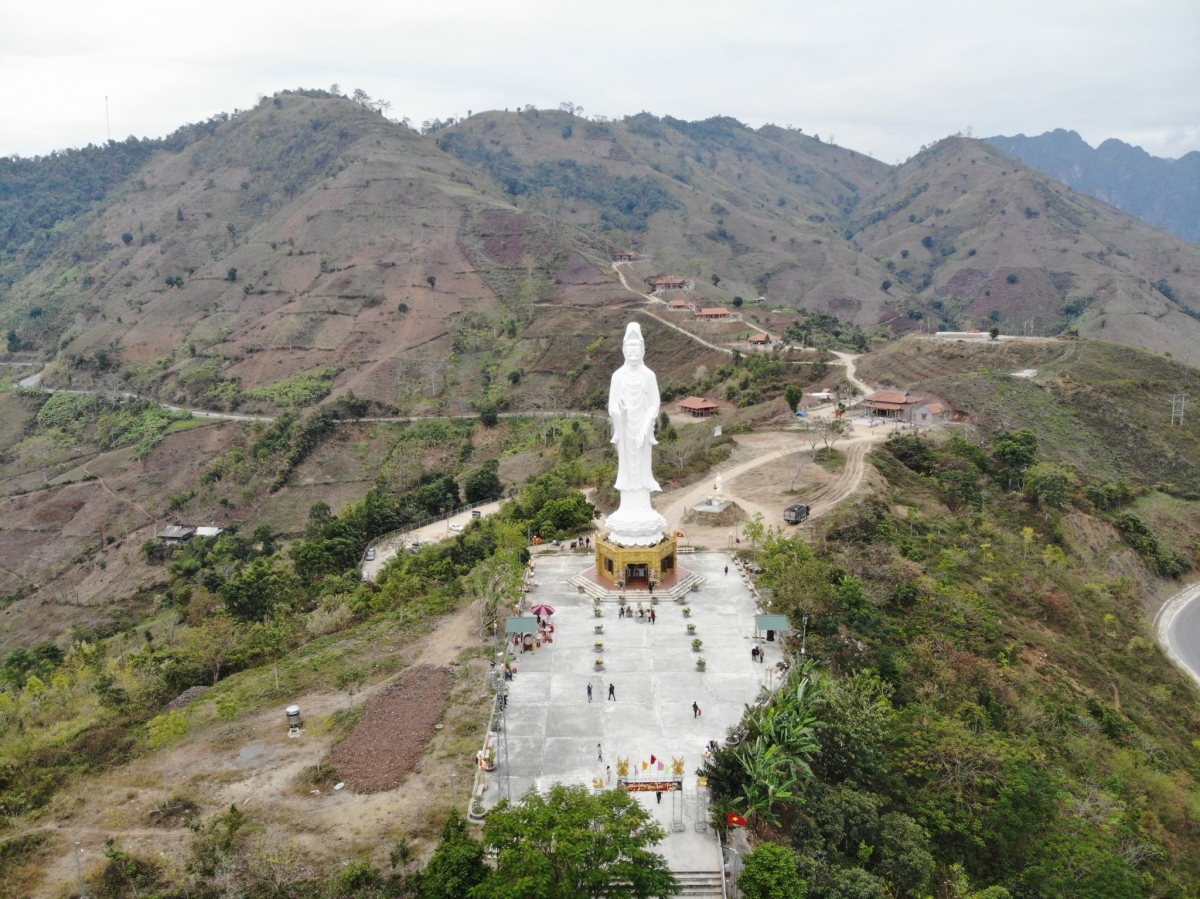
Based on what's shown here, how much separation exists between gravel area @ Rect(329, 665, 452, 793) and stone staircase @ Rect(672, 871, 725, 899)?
6.65 meters

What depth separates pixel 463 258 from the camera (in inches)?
4045

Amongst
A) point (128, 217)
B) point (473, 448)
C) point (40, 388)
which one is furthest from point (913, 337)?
point (128, 217)

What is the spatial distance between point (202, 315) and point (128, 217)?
158 feet

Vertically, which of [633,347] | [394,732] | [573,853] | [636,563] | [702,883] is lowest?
[702,883]

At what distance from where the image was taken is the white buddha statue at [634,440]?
28750mm

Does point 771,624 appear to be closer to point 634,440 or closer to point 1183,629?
point 634,440

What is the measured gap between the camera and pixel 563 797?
1465cm

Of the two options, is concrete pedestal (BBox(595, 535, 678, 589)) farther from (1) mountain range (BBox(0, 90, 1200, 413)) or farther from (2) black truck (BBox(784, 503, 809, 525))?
(1) mountain range (BBox(0, 90, 1200, 413))

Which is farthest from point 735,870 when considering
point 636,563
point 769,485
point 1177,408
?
point 1177,408

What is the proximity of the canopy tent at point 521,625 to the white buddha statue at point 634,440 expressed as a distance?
5.82m

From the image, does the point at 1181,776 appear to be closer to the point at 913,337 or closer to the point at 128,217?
the point at 913,337

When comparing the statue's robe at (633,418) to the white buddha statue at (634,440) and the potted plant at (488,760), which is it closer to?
the white buddha statue at (634,440)

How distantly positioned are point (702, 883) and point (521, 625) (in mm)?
10202

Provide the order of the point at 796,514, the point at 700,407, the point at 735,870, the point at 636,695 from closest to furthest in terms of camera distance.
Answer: the point at 735,870 → the point at 636,695 → the point at 796,514 → the point at 700,407
